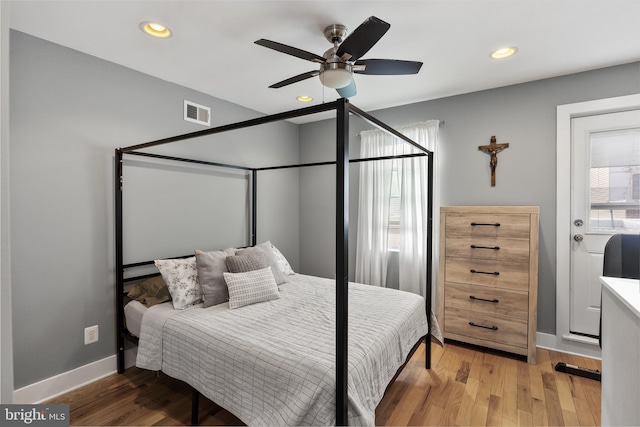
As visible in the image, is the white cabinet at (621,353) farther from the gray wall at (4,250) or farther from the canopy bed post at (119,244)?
the canopy bed post at (119,244)

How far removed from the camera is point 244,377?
1529 mm

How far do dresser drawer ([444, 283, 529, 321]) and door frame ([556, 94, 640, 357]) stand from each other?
0.42 m

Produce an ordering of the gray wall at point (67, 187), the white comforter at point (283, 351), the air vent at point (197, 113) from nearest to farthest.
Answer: the white comforter at point (283, 351), the gray wall at point (67, 187), the air vent at point (197, 113)

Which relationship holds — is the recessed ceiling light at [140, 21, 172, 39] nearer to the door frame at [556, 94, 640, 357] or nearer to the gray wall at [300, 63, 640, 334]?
the gray wall at [300, 63, 640, 334]

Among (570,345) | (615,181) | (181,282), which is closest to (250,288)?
(181,282)

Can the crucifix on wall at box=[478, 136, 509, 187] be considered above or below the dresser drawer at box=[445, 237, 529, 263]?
above

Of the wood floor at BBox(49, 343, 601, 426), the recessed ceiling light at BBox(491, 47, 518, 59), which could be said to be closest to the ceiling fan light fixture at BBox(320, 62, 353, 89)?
the recessed ceiling light at BBox(491, 47, 518, 59)

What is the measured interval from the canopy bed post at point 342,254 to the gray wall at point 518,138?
90.8 inches

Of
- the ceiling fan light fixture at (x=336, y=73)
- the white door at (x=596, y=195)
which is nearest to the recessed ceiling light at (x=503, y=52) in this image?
the white door at (x=596, y=195)

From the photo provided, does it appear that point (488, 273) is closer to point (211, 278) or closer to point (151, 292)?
point (211, 278)

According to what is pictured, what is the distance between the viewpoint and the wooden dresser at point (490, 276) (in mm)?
2596

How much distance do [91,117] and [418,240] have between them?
3.14 metres

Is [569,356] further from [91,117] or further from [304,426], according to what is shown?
[91,117]

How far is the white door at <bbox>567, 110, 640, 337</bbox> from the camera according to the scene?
8.31 feet
